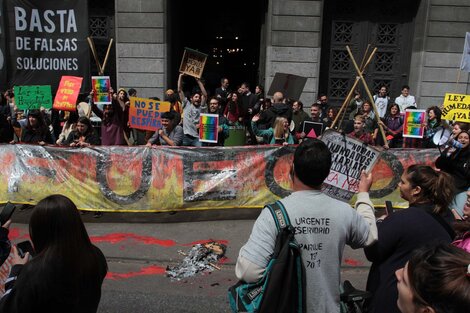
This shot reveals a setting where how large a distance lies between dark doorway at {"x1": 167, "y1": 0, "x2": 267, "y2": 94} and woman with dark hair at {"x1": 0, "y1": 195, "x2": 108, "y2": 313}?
13.9 metres

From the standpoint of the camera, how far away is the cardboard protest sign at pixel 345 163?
4719 millimetres

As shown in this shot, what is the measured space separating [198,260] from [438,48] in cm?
1191

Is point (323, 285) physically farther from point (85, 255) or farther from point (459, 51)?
point (459, 51)

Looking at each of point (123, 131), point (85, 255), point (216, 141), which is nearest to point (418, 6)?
point (216, 141)

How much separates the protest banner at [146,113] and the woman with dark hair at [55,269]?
6.27 metres

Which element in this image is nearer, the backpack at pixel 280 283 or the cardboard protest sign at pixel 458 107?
the backpack at pixel 280 283

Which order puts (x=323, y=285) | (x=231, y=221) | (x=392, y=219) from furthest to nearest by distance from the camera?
(x=231, y=221), (x=392, y=219), (x=323, y=285)

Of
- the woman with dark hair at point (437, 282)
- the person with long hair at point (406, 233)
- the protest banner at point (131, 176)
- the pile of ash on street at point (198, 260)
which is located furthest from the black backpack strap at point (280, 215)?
the protest banner at point (131, 176)

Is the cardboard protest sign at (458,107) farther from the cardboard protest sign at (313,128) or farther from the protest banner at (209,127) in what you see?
the protest banner at (209,127)

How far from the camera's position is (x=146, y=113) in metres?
8.48

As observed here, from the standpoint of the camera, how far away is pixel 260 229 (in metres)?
2.24

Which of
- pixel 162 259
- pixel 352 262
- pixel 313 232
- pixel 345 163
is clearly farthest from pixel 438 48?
pixel 313 232

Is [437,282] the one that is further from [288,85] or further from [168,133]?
[288,85]

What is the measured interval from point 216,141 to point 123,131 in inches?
74.0
